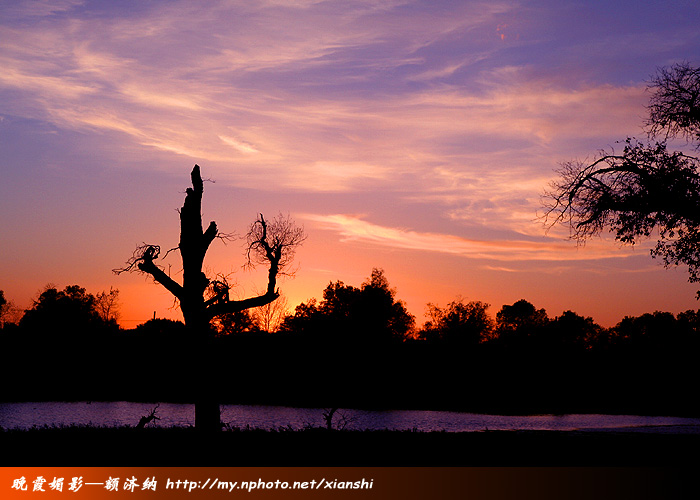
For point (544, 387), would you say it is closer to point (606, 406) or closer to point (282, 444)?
point (606, 406)

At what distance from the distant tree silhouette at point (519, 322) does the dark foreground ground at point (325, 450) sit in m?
124

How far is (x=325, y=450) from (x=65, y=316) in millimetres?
130975

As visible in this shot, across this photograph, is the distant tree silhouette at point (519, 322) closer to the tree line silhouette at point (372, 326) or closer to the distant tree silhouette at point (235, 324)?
the tree line silhouette at point (372, 326)

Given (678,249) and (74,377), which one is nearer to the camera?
(678,249)

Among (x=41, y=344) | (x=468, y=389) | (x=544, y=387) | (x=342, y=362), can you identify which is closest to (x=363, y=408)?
(x=342, y=362)

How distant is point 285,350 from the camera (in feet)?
348

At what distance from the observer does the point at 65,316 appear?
13788cm

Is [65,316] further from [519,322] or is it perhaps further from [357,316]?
[519,322]

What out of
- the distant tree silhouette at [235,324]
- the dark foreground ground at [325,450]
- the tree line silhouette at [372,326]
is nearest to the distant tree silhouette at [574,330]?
the tree line silhouette at [372,326]

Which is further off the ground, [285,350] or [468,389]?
[285,350]

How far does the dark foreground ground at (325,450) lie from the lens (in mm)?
19969

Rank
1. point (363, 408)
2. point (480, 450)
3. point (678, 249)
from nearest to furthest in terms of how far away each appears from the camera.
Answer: point (480, 450), point (678, 249), point (363, 408)

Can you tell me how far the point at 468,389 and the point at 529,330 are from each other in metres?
54.5

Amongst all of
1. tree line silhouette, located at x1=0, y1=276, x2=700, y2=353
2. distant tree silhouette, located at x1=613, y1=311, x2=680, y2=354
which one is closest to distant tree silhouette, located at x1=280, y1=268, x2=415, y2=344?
tree line silhouette, located at x1=0, y1=276, x2=700, y2=353
